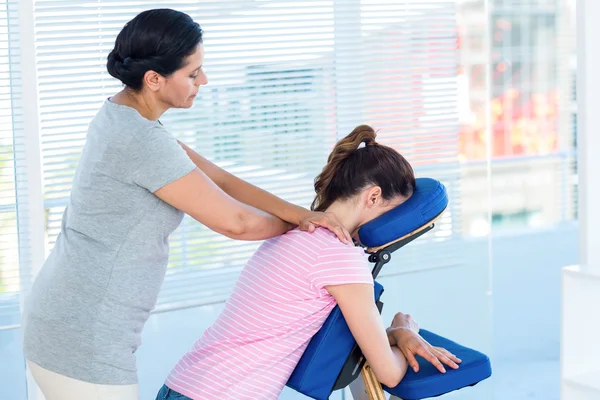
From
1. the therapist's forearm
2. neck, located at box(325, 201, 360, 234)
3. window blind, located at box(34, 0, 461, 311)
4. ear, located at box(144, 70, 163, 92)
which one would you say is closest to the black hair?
ear, located at box(144, 70, 163, 92)

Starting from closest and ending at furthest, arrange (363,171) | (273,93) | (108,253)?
(108,253) → (363,171) → (273,93)

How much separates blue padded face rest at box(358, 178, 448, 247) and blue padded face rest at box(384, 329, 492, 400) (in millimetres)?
328

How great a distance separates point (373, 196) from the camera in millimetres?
1910

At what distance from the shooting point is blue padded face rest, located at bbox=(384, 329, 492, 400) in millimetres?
1883

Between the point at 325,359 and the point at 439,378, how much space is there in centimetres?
28

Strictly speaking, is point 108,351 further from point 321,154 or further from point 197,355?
point 321,154

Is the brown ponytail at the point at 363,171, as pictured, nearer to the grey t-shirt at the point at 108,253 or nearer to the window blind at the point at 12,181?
the grey t-shirt at the point at 108,253

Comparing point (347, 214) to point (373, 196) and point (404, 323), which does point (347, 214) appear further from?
point (404, 323)

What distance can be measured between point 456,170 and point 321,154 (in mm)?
625

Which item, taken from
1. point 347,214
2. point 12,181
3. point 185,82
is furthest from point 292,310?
point 12,181

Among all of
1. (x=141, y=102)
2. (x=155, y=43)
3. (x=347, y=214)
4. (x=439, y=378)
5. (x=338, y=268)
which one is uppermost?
(x=155, y=43)

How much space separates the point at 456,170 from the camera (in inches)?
131

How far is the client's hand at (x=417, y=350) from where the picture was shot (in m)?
1.93

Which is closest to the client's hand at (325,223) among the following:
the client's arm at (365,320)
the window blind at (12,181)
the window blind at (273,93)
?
the client's arm at (365,320)
